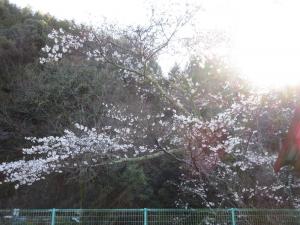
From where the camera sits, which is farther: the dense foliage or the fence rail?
the dense foliage

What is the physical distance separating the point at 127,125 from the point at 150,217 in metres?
4.18

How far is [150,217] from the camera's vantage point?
839 cm

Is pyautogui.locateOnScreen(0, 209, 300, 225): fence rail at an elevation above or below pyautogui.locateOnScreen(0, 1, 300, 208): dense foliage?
below

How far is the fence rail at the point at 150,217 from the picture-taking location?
26.3 ft

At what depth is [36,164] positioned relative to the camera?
895 centimetres

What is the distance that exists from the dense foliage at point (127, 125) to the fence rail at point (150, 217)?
0.73 m

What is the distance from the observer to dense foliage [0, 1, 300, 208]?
341 inches

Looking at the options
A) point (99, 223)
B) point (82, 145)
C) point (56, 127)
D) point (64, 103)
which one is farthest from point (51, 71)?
point (99, 223)

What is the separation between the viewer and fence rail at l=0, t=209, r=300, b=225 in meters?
8.02

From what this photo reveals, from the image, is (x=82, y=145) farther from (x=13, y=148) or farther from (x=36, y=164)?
(x=13, y=148)

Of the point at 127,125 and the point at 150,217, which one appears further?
the point at 127,125

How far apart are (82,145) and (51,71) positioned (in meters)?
7.10

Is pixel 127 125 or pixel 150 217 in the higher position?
pixel 127 125

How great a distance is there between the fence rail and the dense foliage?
2.40 ft
